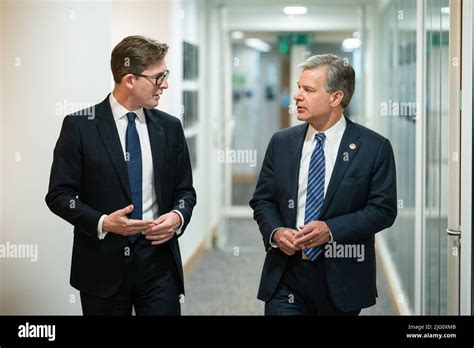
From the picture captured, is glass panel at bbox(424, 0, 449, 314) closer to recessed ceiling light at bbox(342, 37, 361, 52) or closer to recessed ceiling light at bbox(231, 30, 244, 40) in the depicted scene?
recessed ceiling light at bbox(342, 37, 361, 52)

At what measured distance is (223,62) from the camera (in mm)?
4652

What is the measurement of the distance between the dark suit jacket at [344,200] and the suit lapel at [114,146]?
1.25 feet

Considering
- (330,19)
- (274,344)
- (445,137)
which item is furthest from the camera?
(330,19)

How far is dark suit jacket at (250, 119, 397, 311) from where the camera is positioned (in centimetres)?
219

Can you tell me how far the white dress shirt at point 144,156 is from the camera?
2.21 m

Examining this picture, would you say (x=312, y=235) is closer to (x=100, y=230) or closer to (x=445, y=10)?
(x=100, y=230)

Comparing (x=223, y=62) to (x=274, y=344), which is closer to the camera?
(x=274, y=344)

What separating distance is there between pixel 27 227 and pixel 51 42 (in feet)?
1.88

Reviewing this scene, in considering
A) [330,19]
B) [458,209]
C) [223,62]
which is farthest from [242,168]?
[458,209]

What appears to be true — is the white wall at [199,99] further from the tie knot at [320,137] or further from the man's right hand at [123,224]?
the tie knot at [320,137]

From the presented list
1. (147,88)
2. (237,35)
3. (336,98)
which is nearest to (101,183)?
(147,88)

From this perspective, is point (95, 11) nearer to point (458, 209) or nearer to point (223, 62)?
point (458, 209)

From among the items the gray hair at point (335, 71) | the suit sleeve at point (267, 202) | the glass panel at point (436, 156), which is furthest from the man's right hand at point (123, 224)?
the glass panel at point (436, 156)

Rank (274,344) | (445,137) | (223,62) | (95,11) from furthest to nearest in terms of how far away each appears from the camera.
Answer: (223,62) → (445,137) → (95,11) → (274,344)
